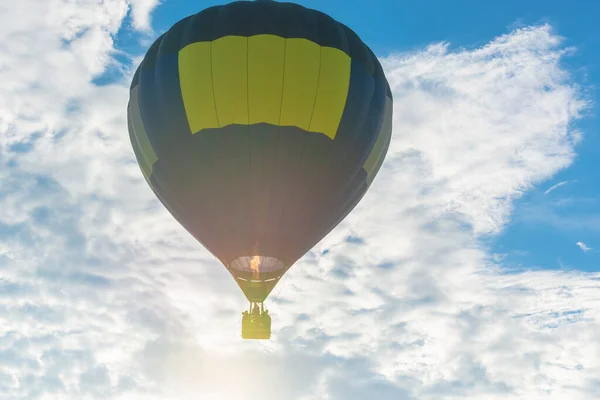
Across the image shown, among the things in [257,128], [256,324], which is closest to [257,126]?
[257,128]

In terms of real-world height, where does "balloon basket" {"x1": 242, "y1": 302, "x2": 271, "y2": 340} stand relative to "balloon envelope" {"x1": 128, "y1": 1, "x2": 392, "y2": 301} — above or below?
below

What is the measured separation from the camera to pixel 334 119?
1678cm

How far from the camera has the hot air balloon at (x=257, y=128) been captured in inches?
644

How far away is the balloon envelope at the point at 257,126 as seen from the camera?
16359 millimetres

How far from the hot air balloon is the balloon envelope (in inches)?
0.9

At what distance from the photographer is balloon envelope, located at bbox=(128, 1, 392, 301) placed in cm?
1636

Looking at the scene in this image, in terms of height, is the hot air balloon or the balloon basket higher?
the hot air balloon

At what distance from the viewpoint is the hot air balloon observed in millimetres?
16359

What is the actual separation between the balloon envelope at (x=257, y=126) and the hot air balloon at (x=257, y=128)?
0.02 m

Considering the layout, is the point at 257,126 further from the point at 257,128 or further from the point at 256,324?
the point at 256,324

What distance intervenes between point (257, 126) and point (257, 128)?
1.7 inches

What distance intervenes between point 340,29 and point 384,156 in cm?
347

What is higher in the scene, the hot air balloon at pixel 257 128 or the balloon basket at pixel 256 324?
the hot air balloon at pixel 257 128

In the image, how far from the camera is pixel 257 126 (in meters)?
16.3
